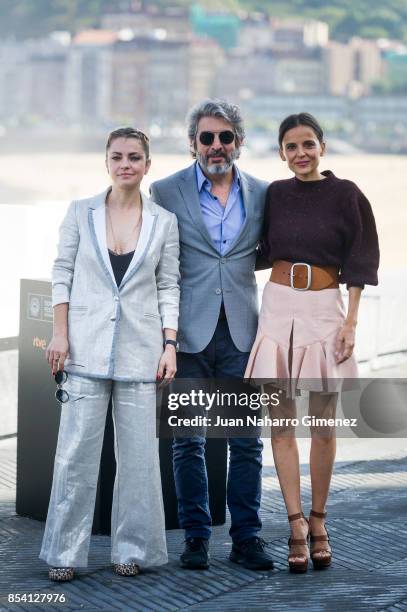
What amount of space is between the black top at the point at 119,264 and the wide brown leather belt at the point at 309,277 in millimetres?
436

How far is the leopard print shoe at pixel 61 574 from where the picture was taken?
3.10 metres

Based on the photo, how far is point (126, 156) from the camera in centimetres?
310

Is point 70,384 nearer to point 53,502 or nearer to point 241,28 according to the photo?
point 53,502

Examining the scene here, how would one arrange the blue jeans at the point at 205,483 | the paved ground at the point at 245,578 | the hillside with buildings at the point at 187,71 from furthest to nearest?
the hillside with buildings at the point at 187,71, the blue jeans at the point at 205,483, the paved ground at the point at 245,578

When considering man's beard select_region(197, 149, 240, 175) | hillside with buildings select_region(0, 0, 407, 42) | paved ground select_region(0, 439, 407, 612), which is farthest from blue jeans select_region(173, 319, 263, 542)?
hillside with buildings select_region(0, 0, 407, 42)

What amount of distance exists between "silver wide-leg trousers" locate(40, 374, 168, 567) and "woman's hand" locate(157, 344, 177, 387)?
4cm

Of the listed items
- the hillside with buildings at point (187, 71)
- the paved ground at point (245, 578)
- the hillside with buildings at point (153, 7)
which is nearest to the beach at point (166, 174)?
the paved ground at point (245, 578)

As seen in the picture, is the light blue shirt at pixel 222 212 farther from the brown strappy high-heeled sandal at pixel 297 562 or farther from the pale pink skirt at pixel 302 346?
the brown strappy high-heeled sandal at pixel 297 562

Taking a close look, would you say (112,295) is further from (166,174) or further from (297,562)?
(166,174)

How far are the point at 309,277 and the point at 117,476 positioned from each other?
76cm

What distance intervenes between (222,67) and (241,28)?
47.8ft

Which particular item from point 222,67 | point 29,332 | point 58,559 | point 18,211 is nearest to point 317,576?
point 58,559

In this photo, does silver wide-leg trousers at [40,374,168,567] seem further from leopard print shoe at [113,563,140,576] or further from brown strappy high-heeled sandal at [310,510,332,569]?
brown strappy high-heeled sandal at [310,510,332,569]

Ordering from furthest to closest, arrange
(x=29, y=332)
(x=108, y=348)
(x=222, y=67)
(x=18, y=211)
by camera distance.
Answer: (x=222, y=67) → (x=18, y=211) → (x=29, y=332) → (x=108, y=348)
